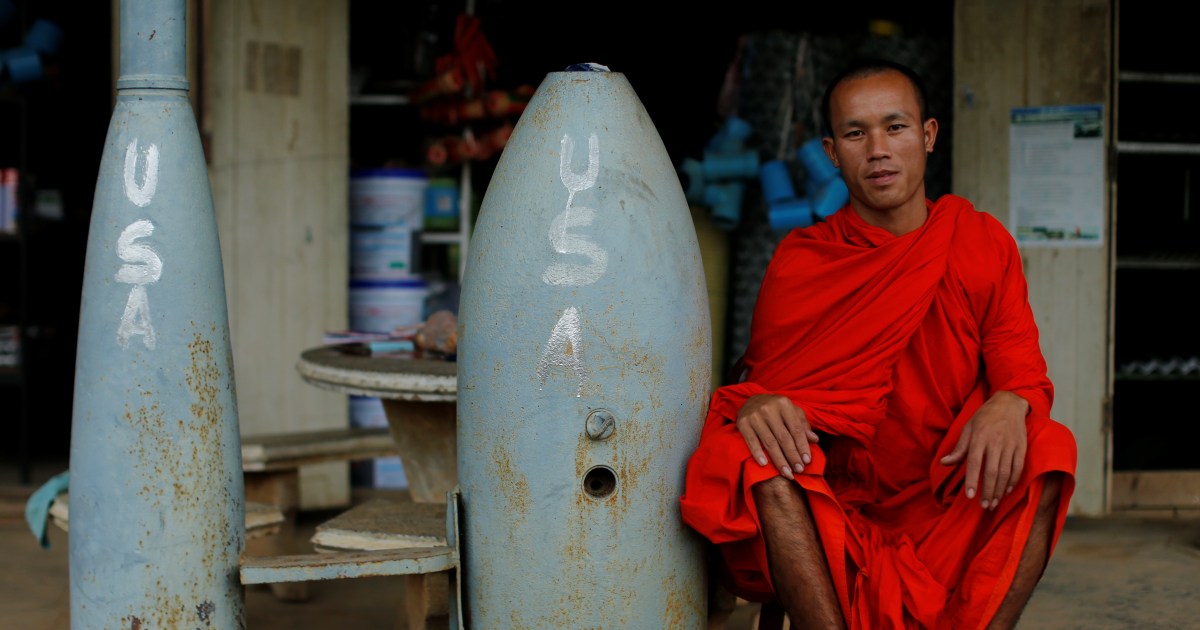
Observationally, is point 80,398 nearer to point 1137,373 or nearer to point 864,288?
point 864,288

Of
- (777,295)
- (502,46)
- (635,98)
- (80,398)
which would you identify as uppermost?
(502,46)

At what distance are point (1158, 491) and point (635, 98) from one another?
3.68 m

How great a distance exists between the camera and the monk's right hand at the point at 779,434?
2.36 metres

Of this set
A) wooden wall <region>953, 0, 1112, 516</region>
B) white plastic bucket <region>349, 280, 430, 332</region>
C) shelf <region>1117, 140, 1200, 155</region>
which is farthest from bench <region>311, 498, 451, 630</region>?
shelf <region>1117, 140, 1200, 155</region>

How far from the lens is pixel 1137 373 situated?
523 centimetres

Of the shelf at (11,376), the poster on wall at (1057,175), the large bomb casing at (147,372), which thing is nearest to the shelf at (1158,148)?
the poster on wall at (1057,175)

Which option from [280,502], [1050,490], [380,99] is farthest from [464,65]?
[1050,490]

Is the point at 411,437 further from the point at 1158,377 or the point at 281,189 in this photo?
the point at 1158,377

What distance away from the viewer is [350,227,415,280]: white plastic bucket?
5270 mm

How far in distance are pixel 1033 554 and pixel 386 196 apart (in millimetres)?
3463

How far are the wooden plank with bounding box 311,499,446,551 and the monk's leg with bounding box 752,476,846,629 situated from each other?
718 millimetres

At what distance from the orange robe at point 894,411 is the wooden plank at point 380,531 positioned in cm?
66

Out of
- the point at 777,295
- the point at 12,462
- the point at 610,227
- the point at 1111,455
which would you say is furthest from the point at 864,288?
the point at 12,462

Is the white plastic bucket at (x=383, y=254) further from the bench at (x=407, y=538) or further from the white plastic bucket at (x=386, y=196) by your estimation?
the bench at (x=407, y=538)
